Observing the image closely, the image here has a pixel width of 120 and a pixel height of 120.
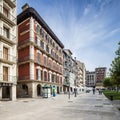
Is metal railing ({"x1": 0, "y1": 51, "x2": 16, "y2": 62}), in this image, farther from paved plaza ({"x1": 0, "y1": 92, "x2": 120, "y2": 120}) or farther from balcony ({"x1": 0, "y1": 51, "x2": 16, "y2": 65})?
paved plaza ({"x1": 0, "y1": 92, "x2": 120, "y2": 120})

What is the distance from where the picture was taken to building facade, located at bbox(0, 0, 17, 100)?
26906 mm

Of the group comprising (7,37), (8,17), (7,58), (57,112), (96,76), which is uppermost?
(8,17)

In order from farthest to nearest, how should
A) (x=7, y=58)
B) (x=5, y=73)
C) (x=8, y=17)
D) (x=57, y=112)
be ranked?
(x=8, y=17) < (x=7, y=58) < (x=5, y=73) < (x=57, y=112)

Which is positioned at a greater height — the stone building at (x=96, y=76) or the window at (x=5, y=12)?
the window at (x=5, y=12)

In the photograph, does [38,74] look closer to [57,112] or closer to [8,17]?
[8,17]

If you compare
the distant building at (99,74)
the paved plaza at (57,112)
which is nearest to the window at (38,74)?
the paved plaza at (57,112)

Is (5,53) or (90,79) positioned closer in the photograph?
(5,53)

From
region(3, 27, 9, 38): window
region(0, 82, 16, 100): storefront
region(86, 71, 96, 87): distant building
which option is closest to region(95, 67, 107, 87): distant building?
region(86, 71, 96, 87): distant building

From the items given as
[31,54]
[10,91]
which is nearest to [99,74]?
[31,54]

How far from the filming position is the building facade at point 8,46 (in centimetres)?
2691

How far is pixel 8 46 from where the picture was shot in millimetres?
28625

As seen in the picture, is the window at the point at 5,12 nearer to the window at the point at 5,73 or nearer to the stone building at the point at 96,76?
the window at the point at 5,73

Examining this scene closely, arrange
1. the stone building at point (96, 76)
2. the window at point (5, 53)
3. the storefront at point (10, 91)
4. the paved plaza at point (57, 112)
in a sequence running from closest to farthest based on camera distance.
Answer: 1. the paved plaza at point (57, 112)
2. the storefront at point (10, 91)
3. the window at point (5, 53)
4. the stone building at point (96, 76)

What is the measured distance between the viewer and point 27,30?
3978 centimetres
